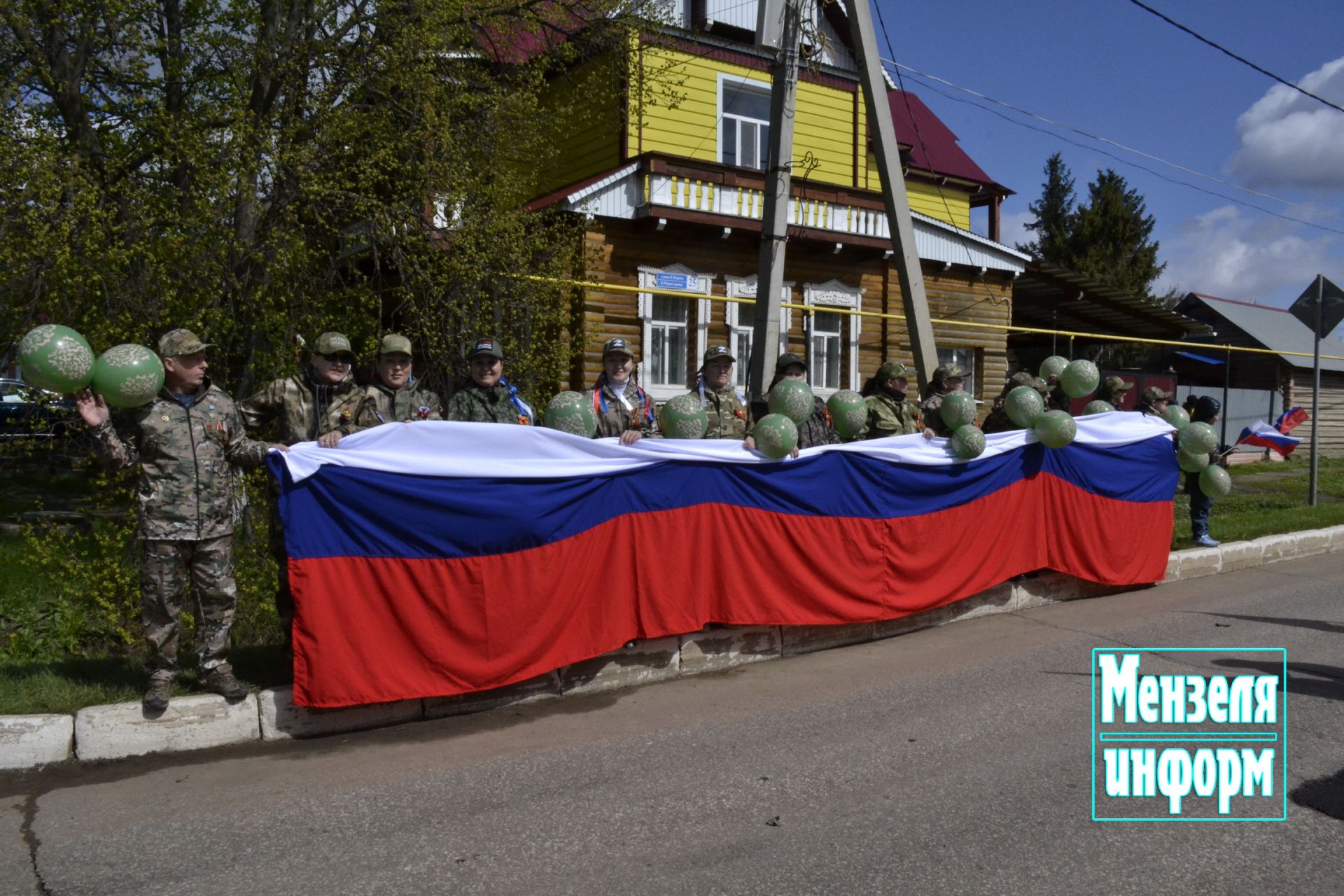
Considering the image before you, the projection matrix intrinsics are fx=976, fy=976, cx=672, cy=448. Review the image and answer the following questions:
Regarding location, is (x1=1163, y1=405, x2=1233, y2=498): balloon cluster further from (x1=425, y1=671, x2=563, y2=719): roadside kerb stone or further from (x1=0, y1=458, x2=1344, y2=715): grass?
(x1=0, y1=458, x2=1344, y2=715): grass

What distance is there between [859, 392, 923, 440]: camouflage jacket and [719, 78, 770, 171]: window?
979 cm

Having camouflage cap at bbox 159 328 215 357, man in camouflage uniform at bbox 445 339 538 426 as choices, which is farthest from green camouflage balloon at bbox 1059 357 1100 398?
camouflage cap at bbox 159 328 215 357

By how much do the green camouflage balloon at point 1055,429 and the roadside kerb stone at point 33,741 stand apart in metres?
7.03

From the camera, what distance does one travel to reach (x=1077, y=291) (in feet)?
72.4

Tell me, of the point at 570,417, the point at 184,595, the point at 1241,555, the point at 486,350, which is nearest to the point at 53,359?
the point at 184,595

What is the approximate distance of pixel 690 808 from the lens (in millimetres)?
4117

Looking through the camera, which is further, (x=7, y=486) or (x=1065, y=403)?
(x=7, y=486)

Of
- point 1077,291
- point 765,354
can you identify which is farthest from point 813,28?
point 1077,291

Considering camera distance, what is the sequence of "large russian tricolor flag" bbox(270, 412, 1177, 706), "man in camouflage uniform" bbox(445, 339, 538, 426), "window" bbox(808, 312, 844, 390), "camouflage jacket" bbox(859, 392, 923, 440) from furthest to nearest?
1. "window" bbox(808, 312, 844, 390)
2. "camouflage jacket" bbox(859, 392, 923, 440)
3. "man in camouflage uniform" bbox(445, 339, 538, 426)
4. "large russian tricolor flag" bbox(270, 412, 1177, 706)

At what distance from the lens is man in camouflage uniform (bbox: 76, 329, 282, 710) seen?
4875 millimetres

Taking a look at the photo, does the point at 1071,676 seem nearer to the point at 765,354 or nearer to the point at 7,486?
the point at 765,354

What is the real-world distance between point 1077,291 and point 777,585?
1817cm

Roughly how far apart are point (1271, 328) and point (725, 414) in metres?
29.0

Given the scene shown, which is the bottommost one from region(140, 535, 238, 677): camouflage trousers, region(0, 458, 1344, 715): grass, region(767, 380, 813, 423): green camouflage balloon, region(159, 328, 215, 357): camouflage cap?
region(0, 458, 1344, 715): grass
